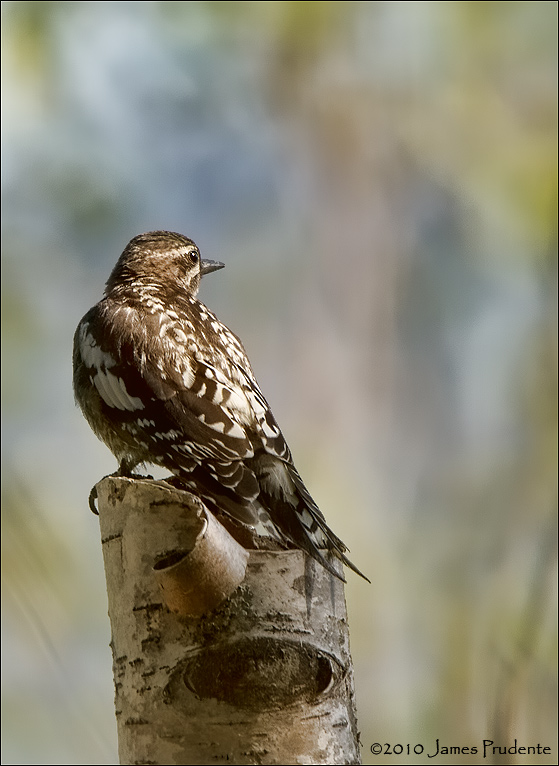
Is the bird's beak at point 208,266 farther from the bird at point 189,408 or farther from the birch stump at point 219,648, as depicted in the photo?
the birch stump at point 219,648

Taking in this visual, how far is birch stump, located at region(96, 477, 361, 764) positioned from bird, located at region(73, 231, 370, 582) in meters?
0.44

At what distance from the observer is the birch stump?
6.86 feet

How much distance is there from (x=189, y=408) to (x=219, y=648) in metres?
1.49

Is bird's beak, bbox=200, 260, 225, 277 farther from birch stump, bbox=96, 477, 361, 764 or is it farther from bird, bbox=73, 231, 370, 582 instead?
birch stump, bbox=96, 477, 361, 764

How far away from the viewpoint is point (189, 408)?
11.5 feet

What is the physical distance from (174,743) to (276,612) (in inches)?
15.5

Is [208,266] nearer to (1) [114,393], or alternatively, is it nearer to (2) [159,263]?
(2) [159,263]

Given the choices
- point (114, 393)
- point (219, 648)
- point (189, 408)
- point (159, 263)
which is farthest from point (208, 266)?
point (219, 648)

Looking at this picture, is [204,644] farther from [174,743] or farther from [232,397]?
[232,397]

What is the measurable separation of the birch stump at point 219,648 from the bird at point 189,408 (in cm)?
44

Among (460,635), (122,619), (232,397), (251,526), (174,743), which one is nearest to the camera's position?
(174,743)

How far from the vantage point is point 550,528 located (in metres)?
3.74

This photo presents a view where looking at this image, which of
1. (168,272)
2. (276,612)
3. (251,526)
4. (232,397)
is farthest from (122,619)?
(168,272)

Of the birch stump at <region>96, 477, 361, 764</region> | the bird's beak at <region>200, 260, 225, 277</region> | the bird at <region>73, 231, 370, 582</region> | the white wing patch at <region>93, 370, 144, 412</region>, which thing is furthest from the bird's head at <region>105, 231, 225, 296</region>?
the birch stump at <region>96, 477, 361, 764</region>
